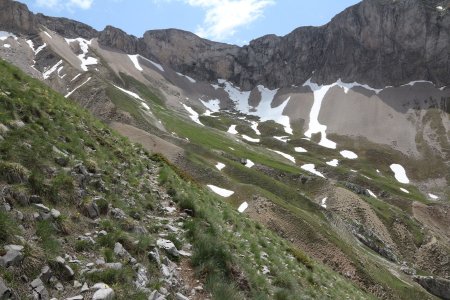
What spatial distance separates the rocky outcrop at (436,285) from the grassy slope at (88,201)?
4318cm

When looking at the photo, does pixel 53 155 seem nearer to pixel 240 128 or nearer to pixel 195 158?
pixel 195 158

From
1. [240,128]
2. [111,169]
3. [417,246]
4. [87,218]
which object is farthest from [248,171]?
[240,128]

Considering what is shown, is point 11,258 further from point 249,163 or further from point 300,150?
point 300,150

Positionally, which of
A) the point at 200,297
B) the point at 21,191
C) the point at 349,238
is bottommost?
the point at 349,238

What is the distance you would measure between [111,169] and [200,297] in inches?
312

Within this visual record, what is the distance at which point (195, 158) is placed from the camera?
247ft

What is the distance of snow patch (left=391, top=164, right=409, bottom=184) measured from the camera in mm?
140375

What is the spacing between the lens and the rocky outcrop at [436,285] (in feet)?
187

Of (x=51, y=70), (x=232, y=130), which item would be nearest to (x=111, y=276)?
(x=51, y=70)

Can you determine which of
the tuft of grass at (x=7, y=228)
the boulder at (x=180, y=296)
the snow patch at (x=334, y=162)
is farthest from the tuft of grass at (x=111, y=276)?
the snow patch at (x=334, y=162)

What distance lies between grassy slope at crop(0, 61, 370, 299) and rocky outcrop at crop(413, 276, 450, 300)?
43.2 metres

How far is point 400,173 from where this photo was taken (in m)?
146

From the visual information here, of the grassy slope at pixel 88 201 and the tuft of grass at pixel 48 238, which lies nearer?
the tuft of grass at pixel 48 238

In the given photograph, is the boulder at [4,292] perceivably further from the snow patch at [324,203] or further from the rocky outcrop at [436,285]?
the snow patch at [324,203]
